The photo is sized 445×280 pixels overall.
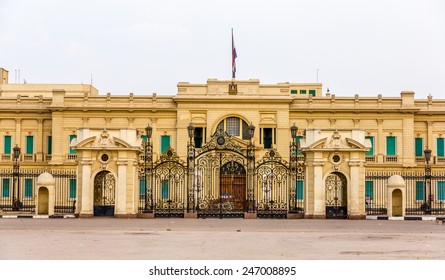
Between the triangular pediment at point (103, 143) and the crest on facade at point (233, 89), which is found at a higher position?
the crest on facade at point (233, 89)

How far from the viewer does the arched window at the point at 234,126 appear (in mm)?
56281

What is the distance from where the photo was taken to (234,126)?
56438mm

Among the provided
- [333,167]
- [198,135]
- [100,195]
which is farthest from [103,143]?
[198,135]

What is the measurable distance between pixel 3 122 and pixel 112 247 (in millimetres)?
42488

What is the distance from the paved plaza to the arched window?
26336mm

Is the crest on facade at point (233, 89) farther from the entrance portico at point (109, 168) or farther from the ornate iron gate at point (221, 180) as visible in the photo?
the entrance portico at point (109, 168)

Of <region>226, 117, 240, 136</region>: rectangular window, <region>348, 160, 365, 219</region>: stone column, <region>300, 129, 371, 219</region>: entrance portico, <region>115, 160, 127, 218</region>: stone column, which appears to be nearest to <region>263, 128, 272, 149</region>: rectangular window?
<region>226, 117, 240, 136</region>: rectangular window

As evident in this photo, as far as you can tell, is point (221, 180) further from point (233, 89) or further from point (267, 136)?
point (233, 89)

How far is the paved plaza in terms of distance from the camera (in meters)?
16.8

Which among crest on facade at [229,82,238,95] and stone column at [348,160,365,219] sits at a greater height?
crest on facade at [229,82,238,95]

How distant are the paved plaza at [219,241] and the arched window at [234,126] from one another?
2634 cm

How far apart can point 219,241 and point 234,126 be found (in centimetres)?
3576

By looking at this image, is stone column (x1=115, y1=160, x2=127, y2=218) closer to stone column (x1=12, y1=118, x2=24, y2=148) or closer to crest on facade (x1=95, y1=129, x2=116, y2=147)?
crest on facade (x1=95, y1=129, x2=116, y2=147)

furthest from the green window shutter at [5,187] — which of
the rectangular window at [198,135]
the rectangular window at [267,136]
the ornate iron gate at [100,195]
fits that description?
the ornate iron gate at [100,195]
